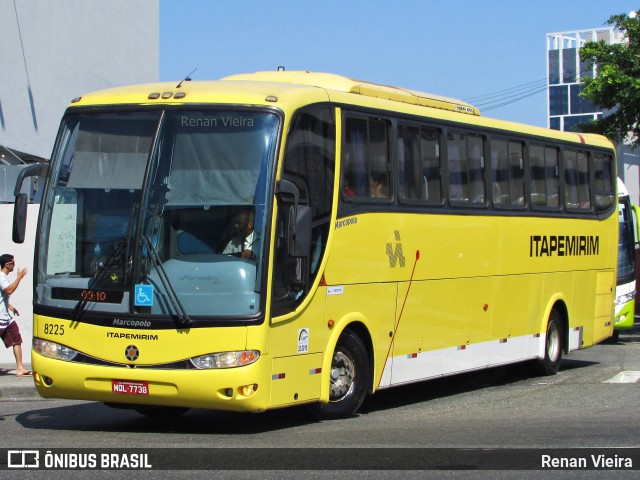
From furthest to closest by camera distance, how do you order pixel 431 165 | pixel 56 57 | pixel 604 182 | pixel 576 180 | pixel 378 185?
pixel 56 57
pixel 604 182
pixel 576 180
pixel 431 165
pixel 378 185

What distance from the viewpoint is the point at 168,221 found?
10414 millimetres

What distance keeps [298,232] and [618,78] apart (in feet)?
53.8

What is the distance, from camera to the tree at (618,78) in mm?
25031

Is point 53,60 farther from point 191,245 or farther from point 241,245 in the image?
point 241,245

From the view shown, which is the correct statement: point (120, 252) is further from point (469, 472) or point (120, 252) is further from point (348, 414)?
point (469, 472)

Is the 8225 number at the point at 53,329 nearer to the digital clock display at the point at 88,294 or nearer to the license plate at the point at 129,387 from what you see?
the digital clock display at the point at 88,294

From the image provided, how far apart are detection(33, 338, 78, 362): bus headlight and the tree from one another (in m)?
17.2

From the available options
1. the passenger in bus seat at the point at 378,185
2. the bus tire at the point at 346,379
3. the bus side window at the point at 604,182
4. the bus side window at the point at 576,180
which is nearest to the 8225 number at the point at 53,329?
the bus tire at the point at 346,379

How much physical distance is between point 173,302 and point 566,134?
906 centimetres

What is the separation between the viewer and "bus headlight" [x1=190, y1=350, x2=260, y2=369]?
10117 mm

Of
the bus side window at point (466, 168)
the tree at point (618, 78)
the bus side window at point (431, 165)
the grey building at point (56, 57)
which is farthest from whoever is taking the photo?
the tree at point (618, 78)

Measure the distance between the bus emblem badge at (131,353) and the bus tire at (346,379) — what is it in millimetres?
2063

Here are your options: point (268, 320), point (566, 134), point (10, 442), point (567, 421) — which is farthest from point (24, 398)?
point (566, 134)

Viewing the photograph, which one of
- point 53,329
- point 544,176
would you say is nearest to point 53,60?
point 544,176
